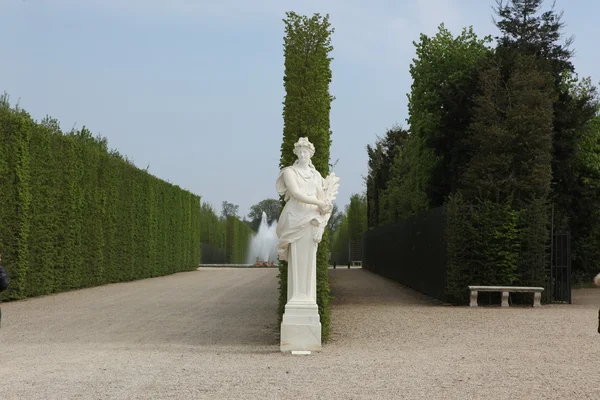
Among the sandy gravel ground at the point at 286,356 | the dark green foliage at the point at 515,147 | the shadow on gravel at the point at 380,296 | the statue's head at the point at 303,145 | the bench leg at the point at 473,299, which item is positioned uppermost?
the dark green foliage at the point at 515,147

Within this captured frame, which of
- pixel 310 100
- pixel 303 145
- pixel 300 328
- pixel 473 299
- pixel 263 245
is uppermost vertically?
pixel 310 100

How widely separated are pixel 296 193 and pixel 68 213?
13.0 meters

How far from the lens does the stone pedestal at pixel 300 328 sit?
928cm

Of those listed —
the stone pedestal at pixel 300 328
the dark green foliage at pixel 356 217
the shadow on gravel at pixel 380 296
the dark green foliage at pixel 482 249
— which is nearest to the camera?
the stone pedestal at pixel 300 328

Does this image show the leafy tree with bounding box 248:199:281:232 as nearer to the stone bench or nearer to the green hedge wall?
the green hedge wall

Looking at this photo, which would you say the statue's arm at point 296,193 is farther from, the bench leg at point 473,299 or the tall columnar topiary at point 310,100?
the bench leg at point 473,299

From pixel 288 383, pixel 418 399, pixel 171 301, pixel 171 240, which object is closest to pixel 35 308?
pixel 171 301

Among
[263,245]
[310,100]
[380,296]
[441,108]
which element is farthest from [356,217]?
[310,100]

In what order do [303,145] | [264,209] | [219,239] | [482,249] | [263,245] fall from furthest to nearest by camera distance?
1. [264,209]
2. [263,245]
3. [219,239]
4. [482,249]
5. [303,145]

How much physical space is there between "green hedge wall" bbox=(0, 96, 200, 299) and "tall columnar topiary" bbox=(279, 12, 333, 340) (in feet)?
29.8

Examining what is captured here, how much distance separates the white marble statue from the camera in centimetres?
930

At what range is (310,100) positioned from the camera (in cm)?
1069

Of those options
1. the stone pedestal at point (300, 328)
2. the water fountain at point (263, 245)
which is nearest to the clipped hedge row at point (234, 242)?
the water fountain at point (263, 245)

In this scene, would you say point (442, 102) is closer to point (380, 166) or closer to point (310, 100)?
point (310, 100)
